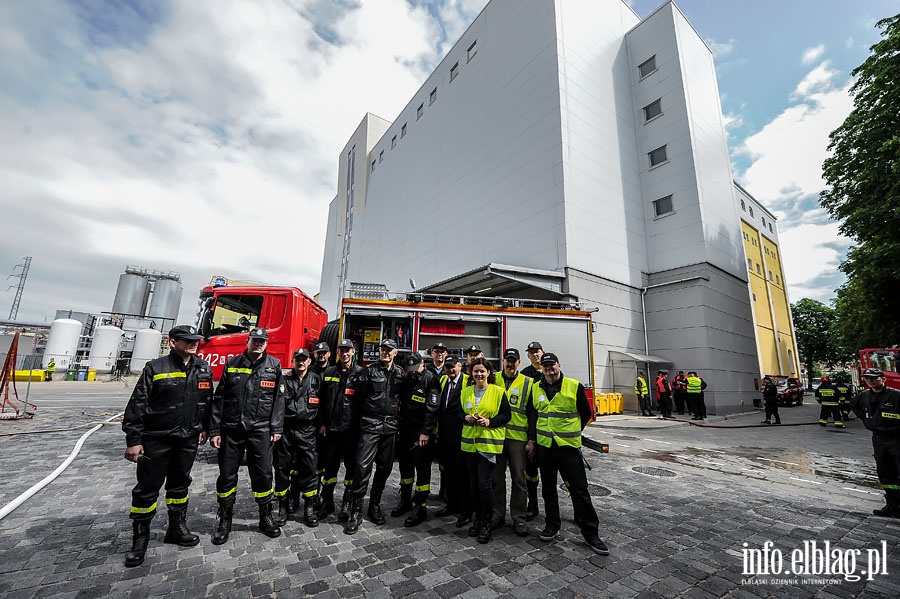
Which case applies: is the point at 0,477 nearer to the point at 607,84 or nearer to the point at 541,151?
the point at 541,151

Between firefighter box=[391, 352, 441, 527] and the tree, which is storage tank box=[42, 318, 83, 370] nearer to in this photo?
firefighter box=[391, 352, 441, 527]

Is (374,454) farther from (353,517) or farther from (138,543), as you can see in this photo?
(138,543)

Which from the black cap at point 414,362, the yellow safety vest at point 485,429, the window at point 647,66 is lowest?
the yellow safety vest at point 485,429

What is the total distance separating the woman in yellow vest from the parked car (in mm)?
28142

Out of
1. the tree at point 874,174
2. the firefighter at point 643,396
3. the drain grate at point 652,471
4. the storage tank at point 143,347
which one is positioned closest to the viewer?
the drain grate at point 652,471

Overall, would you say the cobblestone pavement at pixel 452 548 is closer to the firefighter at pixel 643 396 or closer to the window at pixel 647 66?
the firefighter at pixel 643 396

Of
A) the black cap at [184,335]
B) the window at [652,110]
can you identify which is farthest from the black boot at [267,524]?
the window at [652,110]

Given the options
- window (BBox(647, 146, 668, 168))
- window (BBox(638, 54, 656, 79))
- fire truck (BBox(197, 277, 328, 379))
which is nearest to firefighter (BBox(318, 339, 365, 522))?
fire truck (BBox(197, 277, 328, 379))

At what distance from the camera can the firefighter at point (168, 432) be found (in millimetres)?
3307

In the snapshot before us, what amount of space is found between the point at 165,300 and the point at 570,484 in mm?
64023

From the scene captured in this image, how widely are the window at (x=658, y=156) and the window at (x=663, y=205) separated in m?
2.17

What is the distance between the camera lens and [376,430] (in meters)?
4.25

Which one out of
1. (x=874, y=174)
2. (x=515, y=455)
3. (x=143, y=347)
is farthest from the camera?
(x=143, y=347)

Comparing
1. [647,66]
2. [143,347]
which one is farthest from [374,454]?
[143,347]
